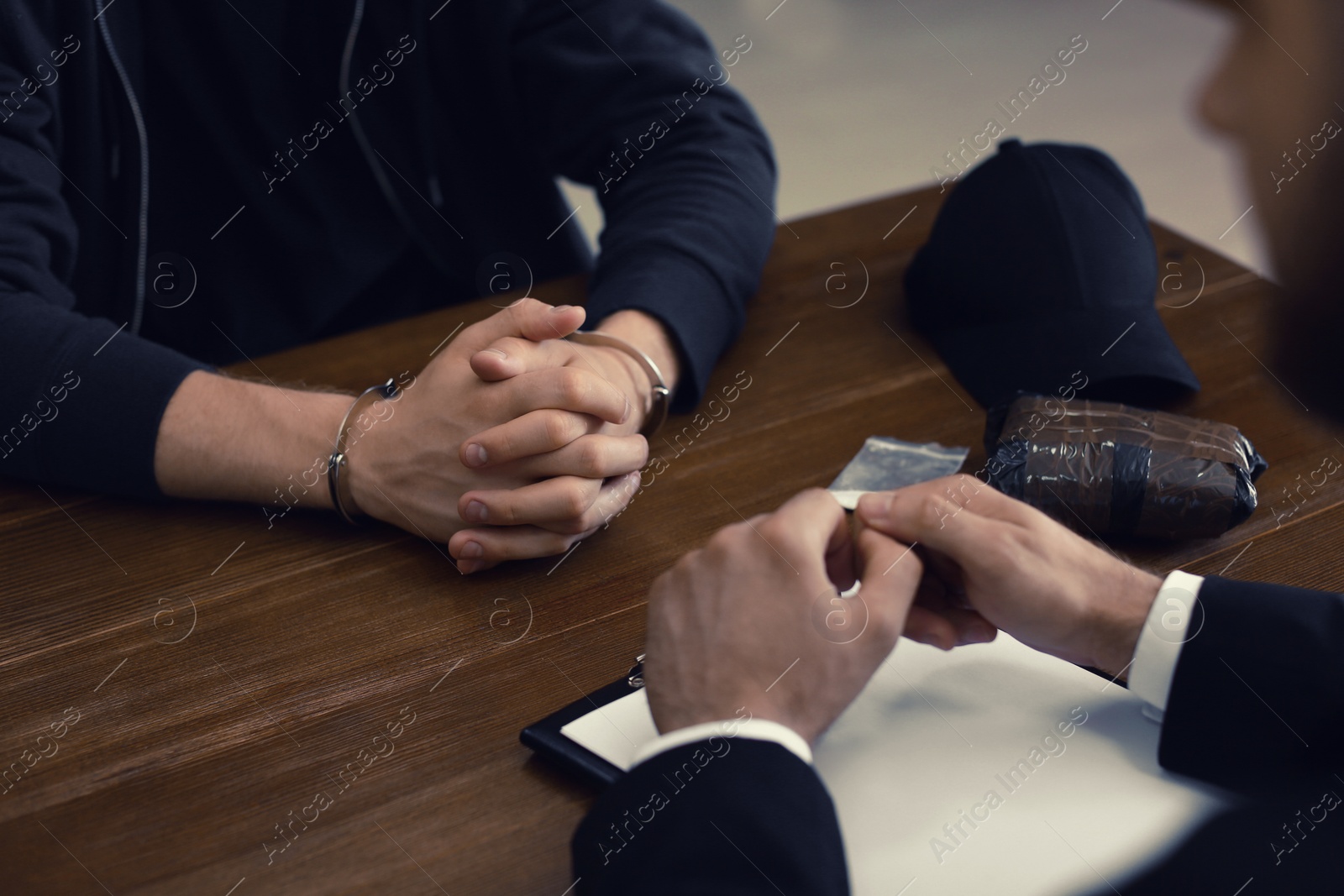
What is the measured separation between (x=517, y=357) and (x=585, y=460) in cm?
12

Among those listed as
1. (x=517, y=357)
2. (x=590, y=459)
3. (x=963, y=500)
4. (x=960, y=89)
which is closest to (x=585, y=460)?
(x=590, y=459)

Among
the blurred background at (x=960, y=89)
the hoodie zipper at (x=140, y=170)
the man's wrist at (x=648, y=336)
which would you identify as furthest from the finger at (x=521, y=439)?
the blurred background at (x=960, y=89)

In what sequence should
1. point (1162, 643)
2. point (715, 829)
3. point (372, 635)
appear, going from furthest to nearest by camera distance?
point (372, 635), point (1162, 643), point (715, 829)

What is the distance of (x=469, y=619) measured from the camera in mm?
801

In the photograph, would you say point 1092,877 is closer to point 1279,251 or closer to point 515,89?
point 515,89

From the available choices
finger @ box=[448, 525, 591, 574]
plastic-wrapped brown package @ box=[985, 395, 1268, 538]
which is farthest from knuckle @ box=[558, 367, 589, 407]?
plastic-wrapped brown package @ box=[985, 395, 1268, 538]

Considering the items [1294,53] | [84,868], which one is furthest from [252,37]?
[1294,53]

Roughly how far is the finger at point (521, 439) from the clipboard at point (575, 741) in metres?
0.24

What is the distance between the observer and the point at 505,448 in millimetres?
875

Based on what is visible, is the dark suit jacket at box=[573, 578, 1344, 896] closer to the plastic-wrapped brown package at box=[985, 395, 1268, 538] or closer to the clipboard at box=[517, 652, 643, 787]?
the clipboard at box=[517, 652, 643, 787]

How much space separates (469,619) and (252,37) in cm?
85

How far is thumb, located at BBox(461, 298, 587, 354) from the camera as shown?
93cm

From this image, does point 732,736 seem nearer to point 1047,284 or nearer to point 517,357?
point 517,357

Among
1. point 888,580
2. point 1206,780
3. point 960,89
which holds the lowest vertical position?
point 960,89
